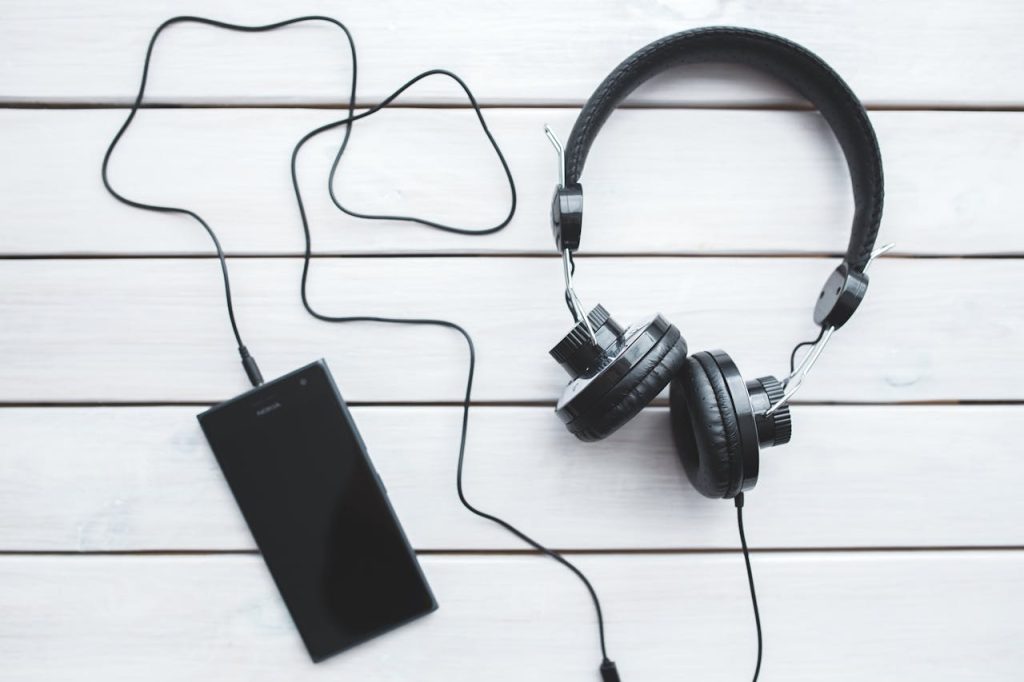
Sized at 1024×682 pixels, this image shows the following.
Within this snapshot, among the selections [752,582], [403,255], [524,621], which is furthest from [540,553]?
[403,255]

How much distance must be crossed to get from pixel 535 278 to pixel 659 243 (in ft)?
0.41

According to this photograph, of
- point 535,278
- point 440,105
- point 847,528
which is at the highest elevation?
point 440,105

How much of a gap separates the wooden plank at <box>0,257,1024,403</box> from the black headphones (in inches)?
3.1

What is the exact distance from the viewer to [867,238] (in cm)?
60

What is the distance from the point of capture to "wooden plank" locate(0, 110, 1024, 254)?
2.22 feet

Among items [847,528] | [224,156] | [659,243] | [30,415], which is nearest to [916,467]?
[847,528]

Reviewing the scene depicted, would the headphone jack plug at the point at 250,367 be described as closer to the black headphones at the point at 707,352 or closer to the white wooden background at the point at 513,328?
the white wooden background at the point at 513,328

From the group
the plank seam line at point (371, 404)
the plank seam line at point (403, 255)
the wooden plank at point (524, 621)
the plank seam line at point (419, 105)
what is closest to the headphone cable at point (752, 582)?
the wooden plank at point (524, 621)

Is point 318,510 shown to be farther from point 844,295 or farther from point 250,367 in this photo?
point 844,295

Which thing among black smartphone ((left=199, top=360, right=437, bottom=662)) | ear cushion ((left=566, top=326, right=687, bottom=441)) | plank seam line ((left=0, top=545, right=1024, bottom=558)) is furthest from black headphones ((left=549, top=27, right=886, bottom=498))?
black smartphone ((left=199, top=360, right=437, bottom=662))

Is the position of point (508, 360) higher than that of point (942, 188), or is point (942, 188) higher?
point (942, 188)

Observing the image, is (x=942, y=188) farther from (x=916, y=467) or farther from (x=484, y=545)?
(x=484, y=545)

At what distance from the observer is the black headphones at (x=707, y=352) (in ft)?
1.86

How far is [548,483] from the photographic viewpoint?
0.68 meters
